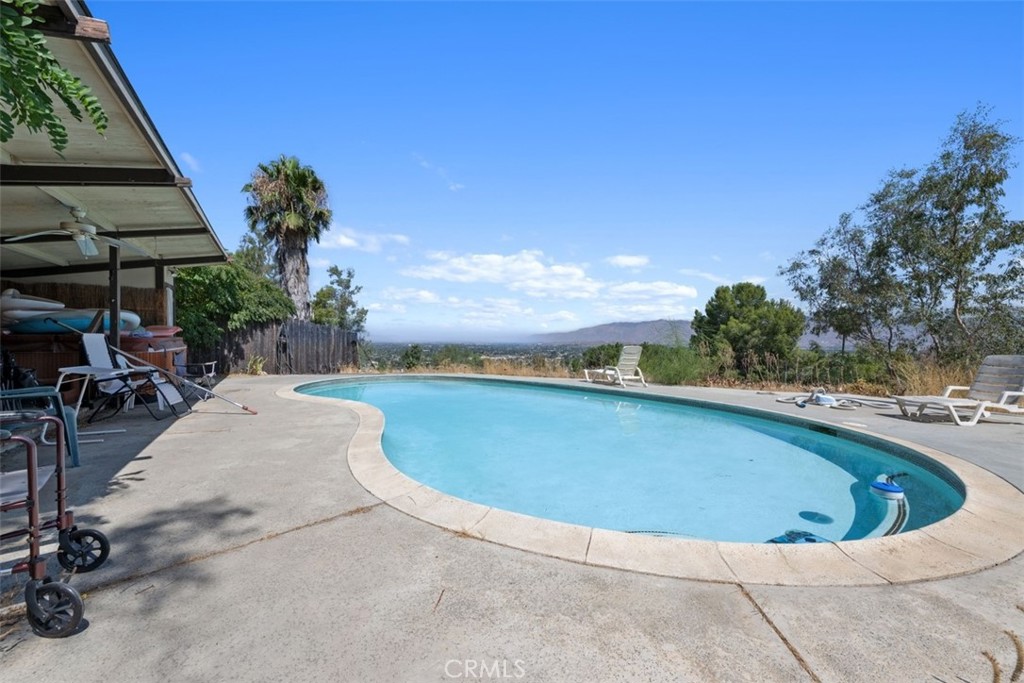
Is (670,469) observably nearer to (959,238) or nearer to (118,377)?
(118,377)

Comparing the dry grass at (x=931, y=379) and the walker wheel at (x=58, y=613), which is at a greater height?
the dry grass at (x=931, y=379)

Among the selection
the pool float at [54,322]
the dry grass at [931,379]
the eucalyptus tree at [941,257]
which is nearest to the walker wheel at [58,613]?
the pool float at [54,322]

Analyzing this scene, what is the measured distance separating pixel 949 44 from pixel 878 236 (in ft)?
19.1

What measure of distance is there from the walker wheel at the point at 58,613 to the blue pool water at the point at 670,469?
9.19 feet

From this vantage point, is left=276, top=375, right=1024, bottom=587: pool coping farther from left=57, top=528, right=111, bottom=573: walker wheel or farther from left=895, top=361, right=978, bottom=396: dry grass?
left=895, top=361, right=978, bottom=396: dry grass

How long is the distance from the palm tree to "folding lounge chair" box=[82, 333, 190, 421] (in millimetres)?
9407

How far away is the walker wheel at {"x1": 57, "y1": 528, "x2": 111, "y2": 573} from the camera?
181cm

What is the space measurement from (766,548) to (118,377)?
6110 mm

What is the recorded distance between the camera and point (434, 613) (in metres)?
1.64

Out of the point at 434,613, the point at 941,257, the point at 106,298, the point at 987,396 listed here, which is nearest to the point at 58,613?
the point at 434,613

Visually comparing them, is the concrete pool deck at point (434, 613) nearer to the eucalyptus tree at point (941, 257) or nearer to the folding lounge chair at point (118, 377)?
the folding lounge chair at point (118, 377)

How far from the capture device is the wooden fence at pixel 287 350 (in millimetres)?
11641

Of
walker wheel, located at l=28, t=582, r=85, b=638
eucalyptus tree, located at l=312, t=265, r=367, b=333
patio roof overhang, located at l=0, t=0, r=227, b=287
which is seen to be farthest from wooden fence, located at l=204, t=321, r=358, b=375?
walker wheel, located at l=28, t=582, r=85, b=638

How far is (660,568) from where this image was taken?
198 centimetres
